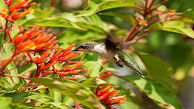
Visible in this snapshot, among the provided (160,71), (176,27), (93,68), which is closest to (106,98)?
(93,68)

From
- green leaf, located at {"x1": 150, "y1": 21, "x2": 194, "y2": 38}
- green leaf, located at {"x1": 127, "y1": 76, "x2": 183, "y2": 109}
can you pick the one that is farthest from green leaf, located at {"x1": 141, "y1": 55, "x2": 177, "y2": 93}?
green leaf, located at {"x1": 150, "y1": 21, "x2": 194, "y2": 38}

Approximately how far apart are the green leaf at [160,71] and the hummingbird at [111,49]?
1.79ft

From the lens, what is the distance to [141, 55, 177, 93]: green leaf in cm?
202

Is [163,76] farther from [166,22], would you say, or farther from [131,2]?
[131,2]

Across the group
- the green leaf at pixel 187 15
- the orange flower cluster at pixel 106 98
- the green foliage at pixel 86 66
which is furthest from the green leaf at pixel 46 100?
the green leaf at pixel 187 15

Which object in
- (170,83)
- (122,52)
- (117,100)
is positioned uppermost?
(122,52)

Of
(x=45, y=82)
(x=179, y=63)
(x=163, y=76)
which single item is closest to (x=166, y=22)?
(x=163, y=76)

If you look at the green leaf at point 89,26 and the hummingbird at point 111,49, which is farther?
the green leaf at point 89,26

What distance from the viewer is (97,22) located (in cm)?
201

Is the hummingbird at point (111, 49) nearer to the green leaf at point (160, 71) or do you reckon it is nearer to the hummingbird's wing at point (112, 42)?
the hummingbird's wing at point (112, 42)

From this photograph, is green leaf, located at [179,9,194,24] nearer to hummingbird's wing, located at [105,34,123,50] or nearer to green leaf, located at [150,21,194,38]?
green leaf, located at [150,21,194,38]

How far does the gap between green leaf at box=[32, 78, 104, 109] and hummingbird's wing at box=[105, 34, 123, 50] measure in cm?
31

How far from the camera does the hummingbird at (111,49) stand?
4.21 feet

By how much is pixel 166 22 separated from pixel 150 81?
1.36ft
